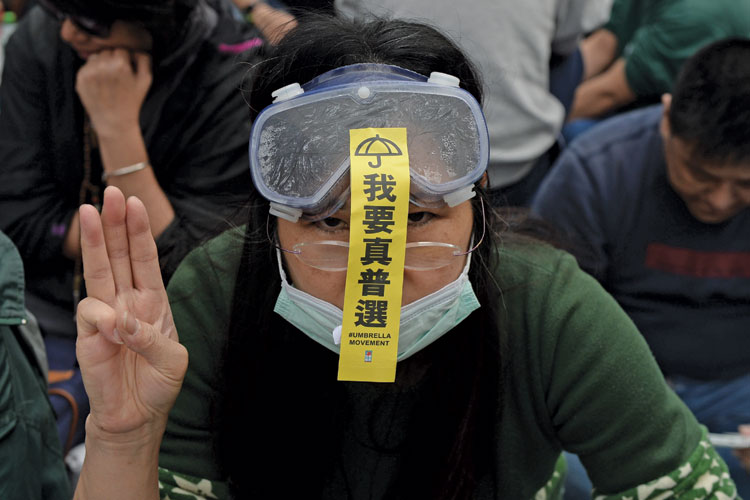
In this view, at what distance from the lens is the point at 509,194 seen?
312cm

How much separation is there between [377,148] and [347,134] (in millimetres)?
89

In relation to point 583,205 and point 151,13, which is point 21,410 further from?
point 583,205

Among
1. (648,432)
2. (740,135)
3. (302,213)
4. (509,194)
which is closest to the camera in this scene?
(302,213)

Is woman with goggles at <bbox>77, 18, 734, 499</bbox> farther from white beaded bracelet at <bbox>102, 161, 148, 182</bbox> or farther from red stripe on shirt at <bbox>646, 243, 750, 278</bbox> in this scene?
red stripe on shirt at <bbox>646, 243, 750, 278</bbox>

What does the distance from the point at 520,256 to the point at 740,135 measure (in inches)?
38.3

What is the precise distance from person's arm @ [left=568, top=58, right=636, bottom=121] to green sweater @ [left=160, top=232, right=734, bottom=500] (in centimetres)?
240

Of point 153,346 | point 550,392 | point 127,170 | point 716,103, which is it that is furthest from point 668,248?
point 153,346

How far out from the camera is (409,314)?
160 centimetres

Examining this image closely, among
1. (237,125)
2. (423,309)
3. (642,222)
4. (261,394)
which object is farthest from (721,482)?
(237,125)

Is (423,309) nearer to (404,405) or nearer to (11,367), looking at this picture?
(404,405)

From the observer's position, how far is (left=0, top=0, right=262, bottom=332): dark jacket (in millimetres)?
2676

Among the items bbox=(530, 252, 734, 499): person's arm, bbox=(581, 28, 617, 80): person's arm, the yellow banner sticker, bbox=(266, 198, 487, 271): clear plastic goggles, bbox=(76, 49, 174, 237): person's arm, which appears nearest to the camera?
the yellow banner sticker

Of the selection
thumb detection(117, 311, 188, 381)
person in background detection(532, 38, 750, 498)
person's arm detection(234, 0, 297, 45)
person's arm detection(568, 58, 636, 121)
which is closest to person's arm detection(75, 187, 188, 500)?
thumb detection(117, 311, 188, 381)

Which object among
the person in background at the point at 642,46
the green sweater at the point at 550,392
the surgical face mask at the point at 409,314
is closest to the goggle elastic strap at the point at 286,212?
the surgical face mask at the point at 409,314
